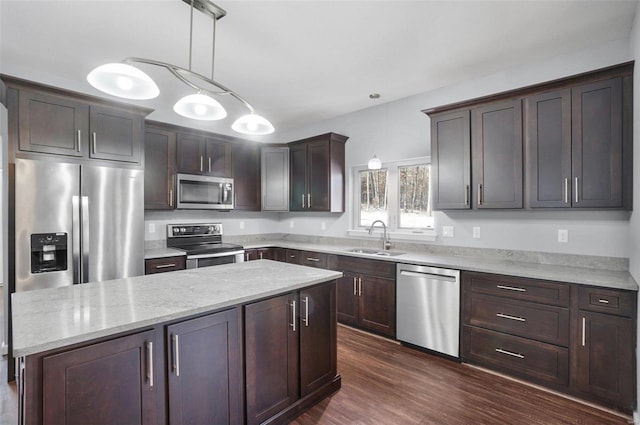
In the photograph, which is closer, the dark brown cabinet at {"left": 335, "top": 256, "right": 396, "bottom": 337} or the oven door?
the dark brown cabinet at {"left": 335, "top": 256, "right": 396, "bottom": 337}

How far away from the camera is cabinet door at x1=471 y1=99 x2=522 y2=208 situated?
106 inches

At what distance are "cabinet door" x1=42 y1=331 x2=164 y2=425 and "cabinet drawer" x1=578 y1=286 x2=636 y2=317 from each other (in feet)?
8.97

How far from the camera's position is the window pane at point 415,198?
375 centimetres

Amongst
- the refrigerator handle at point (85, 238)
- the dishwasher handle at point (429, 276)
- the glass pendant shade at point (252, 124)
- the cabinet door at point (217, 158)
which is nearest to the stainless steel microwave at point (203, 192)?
the cabinet door at point (217, 158)

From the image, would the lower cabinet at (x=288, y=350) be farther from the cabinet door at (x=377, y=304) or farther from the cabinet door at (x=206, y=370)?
the cabinet door at (x=377, y=304)

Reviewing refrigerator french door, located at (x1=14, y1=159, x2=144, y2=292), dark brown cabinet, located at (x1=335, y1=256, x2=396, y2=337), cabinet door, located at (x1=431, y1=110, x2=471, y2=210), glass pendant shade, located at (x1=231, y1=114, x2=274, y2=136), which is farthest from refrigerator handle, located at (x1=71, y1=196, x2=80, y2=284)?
cabinet door, located at (x1=431, y1=110, x2=471, y2=210)

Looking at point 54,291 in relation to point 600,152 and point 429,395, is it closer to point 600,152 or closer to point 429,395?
point 429,395

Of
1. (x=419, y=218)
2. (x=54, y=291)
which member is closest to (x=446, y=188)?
(x=419, y=218)

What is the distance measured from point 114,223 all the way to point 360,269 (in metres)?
2.56

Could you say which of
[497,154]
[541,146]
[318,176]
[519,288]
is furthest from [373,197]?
[519,288]

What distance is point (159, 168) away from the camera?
373 centimetres

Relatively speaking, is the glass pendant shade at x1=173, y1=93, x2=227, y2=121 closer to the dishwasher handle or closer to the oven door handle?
the oven door handle

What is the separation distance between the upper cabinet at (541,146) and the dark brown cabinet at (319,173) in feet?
4.86

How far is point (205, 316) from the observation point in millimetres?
1596
